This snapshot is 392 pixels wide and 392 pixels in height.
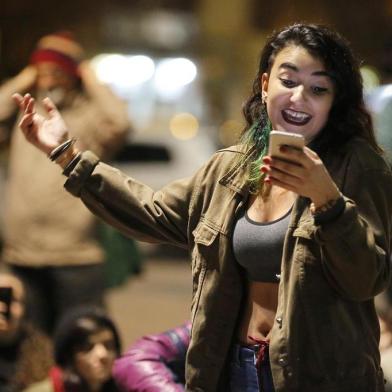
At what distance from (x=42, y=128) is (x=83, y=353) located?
1.72 metres

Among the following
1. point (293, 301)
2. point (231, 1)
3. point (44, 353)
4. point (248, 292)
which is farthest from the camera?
point (231, 1)

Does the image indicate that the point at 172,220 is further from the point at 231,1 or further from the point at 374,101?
the point at 231,1

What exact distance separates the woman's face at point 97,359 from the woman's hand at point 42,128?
5.25 feet

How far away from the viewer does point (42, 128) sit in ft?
12.8

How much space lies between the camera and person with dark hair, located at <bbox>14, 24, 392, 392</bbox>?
3252 mm

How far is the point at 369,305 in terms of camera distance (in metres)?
3.47

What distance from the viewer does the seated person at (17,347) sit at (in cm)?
575

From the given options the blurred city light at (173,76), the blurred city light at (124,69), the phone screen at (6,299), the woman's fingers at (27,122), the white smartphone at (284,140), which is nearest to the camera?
the white smartphone at (284,140)

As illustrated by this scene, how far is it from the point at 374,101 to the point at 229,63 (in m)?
21.4

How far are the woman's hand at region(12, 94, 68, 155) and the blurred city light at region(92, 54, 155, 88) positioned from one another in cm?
2449

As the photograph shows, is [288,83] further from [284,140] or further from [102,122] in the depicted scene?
[102,122]

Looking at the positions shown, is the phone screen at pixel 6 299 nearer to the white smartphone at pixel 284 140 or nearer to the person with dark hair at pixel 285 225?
the person with dark hair at pixel 285 225

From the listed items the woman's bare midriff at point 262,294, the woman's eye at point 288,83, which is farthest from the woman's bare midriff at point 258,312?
the woman's eye at point 288,83

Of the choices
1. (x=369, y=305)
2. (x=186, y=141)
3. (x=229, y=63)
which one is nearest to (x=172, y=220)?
(x=369, y=305)
